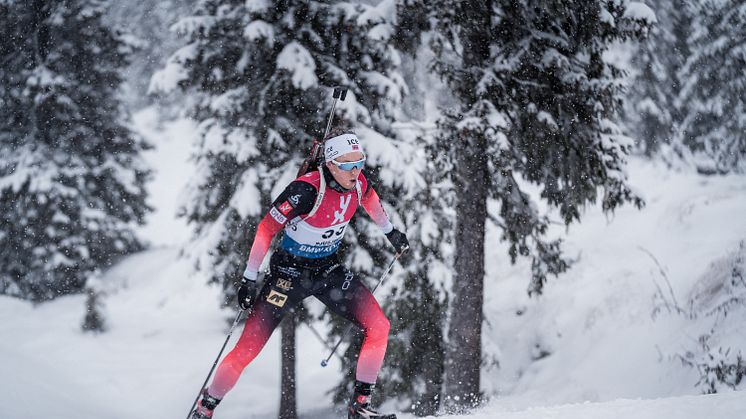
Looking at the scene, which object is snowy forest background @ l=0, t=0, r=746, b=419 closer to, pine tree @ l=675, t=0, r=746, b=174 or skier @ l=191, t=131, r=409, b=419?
skier @ l=191, t=131, r=409, b=419

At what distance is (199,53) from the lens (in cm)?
859

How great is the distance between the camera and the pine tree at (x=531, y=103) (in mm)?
7039

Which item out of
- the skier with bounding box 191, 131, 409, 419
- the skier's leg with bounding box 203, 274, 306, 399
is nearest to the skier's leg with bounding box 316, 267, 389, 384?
the skier with bounding box 191, 131, 409, 419

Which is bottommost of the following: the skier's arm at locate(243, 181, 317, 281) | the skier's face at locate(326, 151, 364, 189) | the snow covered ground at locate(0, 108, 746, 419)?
the skier's arm at locate(243, 181, 317, 281)

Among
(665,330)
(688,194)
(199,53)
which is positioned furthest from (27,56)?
(688,194)

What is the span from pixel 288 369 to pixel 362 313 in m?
5.31

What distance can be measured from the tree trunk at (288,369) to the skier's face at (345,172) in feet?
16.3

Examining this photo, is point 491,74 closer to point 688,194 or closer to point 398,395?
point 398,395

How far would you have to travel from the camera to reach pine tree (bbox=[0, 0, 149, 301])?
14680 millimetres

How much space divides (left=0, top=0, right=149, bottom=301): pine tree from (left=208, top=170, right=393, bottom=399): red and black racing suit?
1296cm

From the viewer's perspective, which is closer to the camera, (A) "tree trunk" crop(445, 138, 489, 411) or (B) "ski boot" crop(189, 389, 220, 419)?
(B) "ski boot" crop(189, 389, 220, 419)

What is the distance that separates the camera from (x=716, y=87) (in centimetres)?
1825

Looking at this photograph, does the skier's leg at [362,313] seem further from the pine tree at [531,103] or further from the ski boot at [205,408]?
the pine tree at [531,103]

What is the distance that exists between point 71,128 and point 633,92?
20423 millimetres
